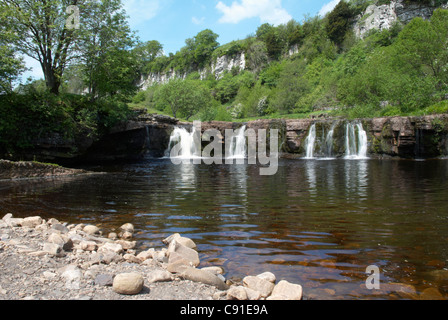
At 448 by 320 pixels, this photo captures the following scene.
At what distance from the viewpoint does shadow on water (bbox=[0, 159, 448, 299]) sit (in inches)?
171

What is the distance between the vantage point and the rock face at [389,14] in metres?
63.4

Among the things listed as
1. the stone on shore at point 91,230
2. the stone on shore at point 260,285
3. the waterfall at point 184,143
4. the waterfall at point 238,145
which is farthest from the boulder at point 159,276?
the waterfall at point 184,143

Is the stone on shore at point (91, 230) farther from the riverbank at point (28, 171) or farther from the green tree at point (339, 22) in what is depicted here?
the green tree at point (339, 22)

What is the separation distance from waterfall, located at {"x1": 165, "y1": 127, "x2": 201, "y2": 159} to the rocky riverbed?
28.0m

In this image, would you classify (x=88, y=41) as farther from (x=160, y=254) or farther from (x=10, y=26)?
(x=160, y=254)

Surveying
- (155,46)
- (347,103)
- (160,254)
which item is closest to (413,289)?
(160,254)

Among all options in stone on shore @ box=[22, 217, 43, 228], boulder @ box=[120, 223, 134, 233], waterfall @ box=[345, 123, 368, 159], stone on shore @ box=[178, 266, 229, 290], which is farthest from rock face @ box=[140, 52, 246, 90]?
stone on shore @ box=[178, 266, 229, 290]

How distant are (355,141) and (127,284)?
93.9ft

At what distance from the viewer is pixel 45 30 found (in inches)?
818

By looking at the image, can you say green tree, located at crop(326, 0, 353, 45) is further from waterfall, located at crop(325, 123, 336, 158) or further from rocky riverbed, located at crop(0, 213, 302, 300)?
rocky riverbed, located at crop(0, 213, 302, 300)

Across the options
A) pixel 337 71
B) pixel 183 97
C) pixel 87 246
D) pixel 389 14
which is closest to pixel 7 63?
pixel 87 246

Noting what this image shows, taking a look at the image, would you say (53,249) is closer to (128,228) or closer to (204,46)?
(128,228)

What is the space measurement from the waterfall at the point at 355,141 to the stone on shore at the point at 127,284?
27.8m
